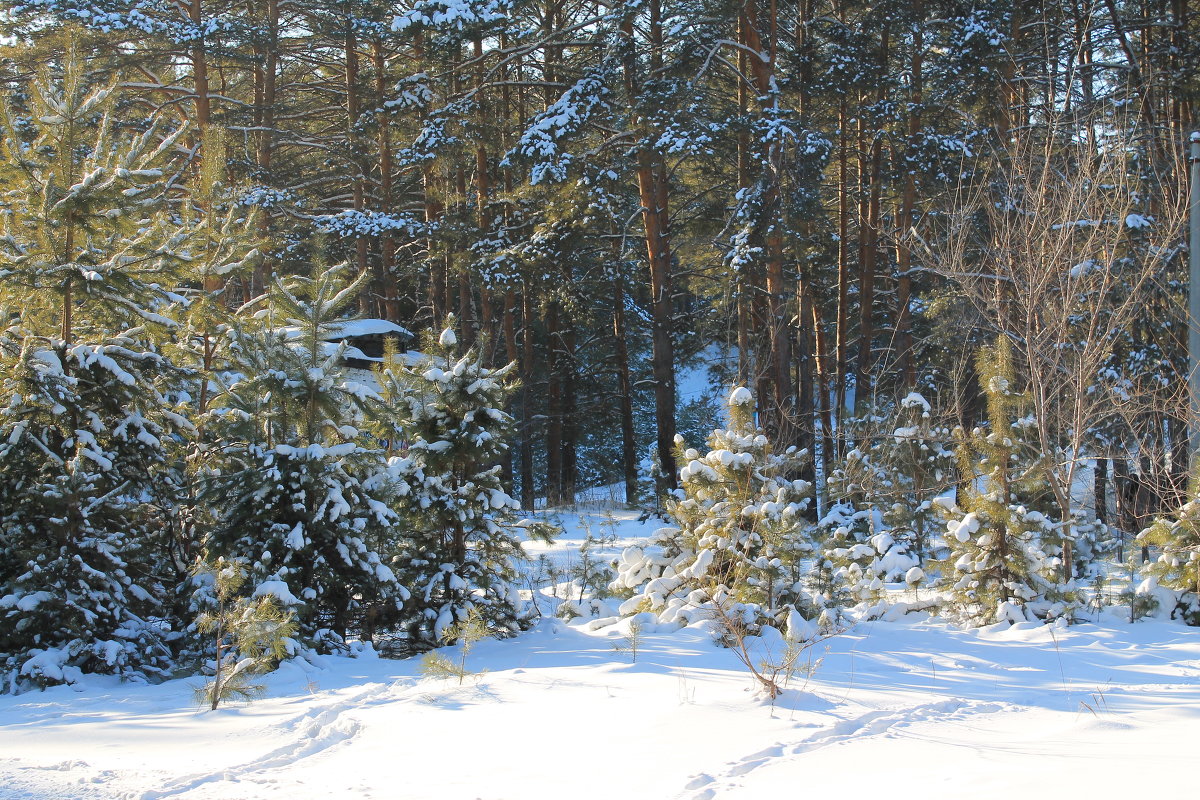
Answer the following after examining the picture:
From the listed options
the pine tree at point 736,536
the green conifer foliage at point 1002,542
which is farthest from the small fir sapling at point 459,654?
the green conifer foliage at point 1002,542

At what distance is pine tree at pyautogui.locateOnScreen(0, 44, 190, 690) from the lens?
699 cm

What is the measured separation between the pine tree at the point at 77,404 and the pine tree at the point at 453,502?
2153 millimetres

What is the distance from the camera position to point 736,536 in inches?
292

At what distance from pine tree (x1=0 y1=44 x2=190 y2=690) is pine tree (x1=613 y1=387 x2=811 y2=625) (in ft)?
14.3

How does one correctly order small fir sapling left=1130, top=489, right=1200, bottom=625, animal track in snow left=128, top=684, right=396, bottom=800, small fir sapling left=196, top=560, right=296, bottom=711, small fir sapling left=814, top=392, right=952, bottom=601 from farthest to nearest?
small fir sapling left=814, top=392, right=952, bottom=601 → small fir sapling left=1130, top=489, right=1200, bottom=625 → small fir sapling left=196, top=560, right=296, bottom=711 → animal track in snow left=128, top=684, right=396, bottom=800

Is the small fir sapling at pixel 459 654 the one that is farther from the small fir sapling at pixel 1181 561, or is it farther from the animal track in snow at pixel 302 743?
the small fir sapling at pixel 1181 561

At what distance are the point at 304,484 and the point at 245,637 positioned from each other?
1657 mm

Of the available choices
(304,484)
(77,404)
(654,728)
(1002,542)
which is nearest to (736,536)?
(1002,542)

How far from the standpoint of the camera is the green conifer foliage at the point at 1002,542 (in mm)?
7707

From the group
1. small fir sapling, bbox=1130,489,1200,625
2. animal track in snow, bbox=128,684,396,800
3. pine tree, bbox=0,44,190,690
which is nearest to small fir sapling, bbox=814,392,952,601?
small fir sapling, bbox=1130,489,1200,625

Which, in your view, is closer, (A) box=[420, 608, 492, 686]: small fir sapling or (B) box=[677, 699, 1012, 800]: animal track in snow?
(B) box=[677, 699, 1012, 800]: animal track in snow

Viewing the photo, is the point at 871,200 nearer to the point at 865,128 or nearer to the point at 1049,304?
the point at 865,128

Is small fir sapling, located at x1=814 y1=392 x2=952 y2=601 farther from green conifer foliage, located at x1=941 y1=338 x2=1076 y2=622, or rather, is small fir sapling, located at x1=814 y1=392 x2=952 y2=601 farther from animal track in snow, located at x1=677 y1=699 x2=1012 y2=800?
animal track in snow, located at x1=677 y1=699 x2=1012 y2=800

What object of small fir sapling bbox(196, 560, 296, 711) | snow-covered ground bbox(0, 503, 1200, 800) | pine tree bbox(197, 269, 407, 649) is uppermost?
pine tree bbox(197, 269, 407, 649)
